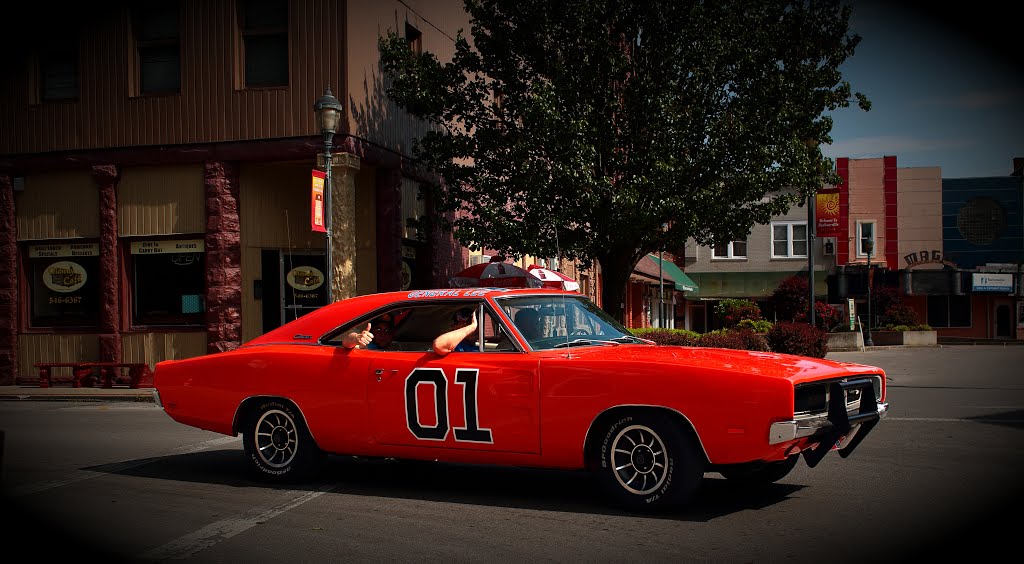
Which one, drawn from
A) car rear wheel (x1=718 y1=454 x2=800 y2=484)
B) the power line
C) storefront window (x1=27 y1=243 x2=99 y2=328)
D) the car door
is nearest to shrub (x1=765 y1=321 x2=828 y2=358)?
the power line

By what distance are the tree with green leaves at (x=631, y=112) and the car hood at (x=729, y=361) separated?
33.9 ft

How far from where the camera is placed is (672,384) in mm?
6133

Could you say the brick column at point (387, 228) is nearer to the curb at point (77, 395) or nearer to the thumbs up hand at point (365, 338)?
the curb at point (77, 395)

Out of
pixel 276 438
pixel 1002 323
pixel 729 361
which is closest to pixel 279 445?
pixel 276 438

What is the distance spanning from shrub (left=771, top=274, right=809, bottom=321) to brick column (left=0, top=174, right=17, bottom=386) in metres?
29.9

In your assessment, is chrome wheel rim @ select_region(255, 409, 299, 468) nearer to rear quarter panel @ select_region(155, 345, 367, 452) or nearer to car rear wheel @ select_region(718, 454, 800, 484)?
rear quarter panel @ select_region(155, 345, 367, 452)

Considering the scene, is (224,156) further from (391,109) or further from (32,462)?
(32,462)

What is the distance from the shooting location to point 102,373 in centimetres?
1930

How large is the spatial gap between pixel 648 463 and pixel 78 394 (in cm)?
1402

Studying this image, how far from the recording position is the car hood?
20.1ft

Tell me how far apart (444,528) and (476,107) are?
1473 centimetres

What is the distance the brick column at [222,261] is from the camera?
18.8 metres

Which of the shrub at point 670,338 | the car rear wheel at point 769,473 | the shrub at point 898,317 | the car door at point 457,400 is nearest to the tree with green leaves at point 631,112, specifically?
the shrub at point 670,338

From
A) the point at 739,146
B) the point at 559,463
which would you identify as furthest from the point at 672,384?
the point at 739,146
